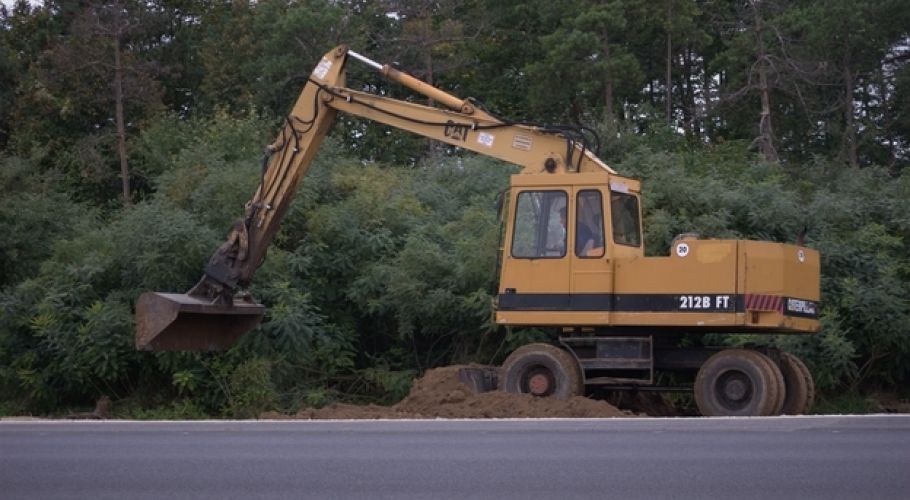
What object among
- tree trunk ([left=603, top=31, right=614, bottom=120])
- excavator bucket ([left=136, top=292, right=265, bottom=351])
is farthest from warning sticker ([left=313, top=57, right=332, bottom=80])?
tree trunk ([left=603, top=31, right=614, bottom=120])

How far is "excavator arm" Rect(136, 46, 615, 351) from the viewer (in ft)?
62.5

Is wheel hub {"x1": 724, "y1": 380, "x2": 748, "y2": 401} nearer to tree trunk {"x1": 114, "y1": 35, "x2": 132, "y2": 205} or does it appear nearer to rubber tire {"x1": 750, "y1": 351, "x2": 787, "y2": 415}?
rubber tire {"x1": 750, "y1": 351, "x2": 787, "y2": 415}

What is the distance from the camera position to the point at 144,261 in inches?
937

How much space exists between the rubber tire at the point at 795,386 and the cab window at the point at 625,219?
8.84ft

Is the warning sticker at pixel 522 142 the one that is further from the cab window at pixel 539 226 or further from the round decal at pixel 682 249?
the round decal at pixel 682 249

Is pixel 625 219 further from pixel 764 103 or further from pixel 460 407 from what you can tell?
pixel 764 103

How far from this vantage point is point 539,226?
18547mm

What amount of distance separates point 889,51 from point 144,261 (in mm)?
27377

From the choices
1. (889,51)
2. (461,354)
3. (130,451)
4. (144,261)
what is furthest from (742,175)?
(130,451)

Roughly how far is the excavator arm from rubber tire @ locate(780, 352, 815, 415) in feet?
12.2

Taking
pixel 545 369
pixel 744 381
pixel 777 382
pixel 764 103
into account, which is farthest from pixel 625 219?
pixel 764 103

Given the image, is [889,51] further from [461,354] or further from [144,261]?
[144,261]

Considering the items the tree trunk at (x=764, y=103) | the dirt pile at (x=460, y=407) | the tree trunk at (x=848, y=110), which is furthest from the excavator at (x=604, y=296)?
the tree trunk at (x=848, y=110)

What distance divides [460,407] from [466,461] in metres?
7.77
